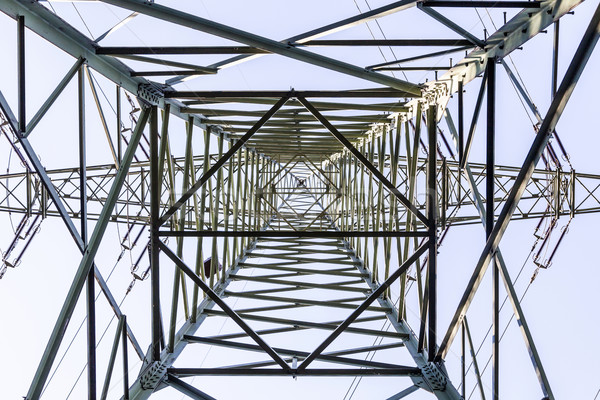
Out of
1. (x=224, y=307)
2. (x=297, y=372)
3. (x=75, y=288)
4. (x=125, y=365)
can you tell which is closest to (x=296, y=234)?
(x=224, y=307)

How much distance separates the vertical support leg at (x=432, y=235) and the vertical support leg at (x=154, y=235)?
4010 mm

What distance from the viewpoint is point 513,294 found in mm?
5934

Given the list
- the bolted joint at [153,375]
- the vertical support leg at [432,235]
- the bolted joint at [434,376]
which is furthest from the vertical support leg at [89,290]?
the vertical support leg at [432,235]

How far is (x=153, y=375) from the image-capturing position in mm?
→ 7223

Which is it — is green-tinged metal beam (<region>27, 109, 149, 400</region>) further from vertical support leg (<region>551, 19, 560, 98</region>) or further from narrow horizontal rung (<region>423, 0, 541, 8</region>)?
vertical support leg (<region>551, 19, 560, 98</region>)

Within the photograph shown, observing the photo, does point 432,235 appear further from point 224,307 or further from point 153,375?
point 153,375

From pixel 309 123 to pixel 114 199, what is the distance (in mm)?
6598

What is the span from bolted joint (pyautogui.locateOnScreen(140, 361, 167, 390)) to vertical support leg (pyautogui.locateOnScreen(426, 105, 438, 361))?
392 cm

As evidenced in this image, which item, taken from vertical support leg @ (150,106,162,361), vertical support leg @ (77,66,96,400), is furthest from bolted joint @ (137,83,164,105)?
vertical support leg @ (77,66,96,400)

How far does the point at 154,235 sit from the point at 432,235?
4.09m

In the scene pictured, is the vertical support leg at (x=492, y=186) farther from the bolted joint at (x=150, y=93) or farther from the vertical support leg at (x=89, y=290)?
the vertical support leg at (x=89, y=290)

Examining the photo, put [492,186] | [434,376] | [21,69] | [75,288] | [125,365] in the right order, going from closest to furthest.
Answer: [21,69] < [75,288] < [492,186] < [125,365] < [434,376]

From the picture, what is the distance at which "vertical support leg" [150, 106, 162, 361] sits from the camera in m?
7.40

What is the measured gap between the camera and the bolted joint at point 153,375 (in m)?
7.03
